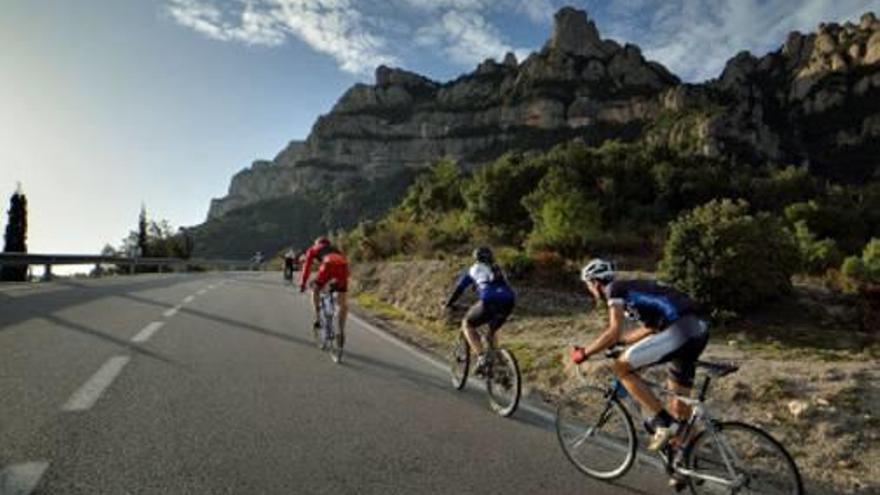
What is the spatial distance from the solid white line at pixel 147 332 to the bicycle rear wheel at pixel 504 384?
6.32 m

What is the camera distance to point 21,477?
4992 mm

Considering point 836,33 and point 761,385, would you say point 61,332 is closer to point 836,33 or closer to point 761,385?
point 761,385

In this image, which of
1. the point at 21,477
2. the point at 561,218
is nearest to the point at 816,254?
the point at 561,218

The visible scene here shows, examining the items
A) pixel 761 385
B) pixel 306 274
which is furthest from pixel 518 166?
pixel 761 385

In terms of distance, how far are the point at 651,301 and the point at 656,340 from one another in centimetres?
33

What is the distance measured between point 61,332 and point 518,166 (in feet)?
102

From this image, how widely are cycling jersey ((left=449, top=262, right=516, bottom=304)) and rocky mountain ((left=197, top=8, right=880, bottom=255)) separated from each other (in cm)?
9871

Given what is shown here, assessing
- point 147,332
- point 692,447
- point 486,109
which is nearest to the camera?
point 692,447

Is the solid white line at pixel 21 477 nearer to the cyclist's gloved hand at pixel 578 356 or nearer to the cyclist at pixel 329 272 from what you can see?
the cyclist's gloved hand at pixel 578 356

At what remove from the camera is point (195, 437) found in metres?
6.29

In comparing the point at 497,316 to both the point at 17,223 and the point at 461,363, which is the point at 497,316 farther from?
the point at 17,223

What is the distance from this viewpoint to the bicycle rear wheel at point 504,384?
8.09 m

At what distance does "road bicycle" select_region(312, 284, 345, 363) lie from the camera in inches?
446

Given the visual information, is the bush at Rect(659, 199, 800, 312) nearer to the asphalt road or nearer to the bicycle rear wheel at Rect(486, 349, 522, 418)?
the asphalt road
